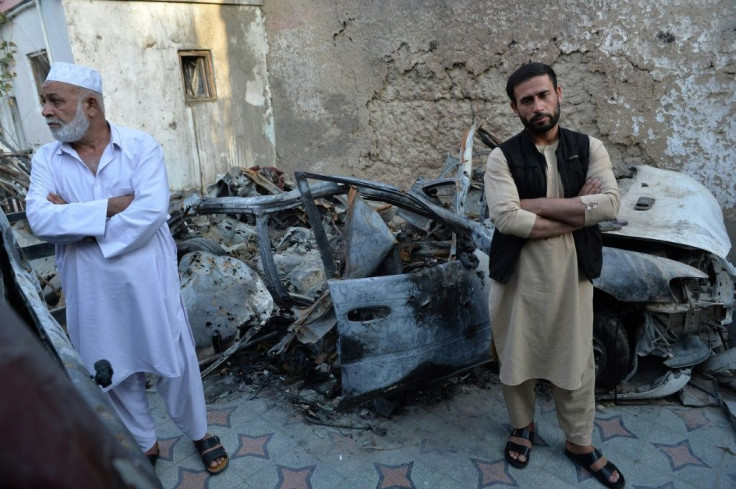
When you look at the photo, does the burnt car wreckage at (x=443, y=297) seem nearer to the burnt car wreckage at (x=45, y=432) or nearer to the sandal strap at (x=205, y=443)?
the sandal strap at (x=205, y=443)

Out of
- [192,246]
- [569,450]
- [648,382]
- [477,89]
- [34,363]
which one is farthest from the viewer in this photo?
[477,89]

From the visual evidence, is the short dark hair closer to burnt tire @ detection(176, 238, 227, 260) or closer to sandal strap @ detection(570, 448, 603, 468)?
sandal strap @ detection(570, 448, 603, 468)

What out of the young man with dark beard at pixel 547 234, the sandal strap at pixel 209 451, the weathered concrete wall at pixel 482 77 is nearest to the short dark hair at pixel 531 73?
Answer: the young man with dark beard at pixel 547 234

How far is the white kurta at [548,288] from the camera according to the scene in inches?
95.0

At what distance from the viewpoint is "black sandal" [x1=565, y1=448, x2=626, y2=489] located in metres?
2.69

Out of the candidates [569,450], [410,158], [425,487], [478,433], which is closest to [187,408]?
[425,487]

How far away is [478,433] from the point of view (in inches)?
125

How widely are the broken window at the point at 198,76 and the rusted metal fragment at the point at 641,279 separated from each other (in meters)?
6.49

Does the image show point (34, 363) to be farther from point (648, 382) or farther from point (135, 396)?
point (648, 382)

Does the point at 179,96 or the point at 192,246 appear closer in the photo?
the point at 192,246

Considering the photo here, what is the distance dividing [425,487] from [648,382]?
76.5 inches

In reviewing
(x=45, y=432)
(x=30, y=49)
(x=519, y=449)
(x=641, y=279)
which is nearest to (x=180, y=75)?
(x=30, y=49)

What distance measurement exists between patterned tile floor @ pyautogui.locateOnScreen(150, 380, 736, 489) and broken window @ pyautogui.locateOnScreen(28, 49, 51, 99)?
599 cm

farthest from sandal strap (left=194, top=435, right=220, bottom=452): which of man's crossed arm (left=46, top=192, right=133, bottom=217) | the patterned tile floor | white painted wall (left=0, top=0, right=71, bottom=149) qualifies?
white painted wall (left=0, top=0, right=71, bottom=149)
